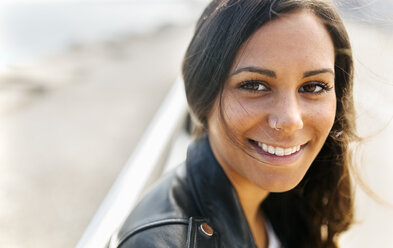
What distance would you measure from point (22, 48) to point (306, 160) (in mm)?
10430

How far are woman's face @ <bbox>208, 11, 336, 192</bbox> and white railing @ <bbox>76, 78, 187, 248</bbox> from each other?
0.52 meters

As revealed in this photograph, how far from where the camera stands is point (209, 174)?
4.94ft

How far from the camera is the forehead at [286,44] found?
48.7 inches

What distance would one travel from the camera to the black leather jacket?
51.3 inches

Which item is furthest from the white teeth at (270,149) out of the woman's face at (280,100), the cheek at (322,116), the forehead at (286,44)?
the forehead at (286,44)

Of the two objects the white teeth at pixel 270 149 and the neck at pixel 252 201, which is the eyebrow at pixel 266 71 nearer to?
the white teeth at pixel 270 149

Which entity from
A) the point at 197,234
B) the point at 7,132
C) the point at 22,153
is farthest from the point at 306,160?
the point at 7,132

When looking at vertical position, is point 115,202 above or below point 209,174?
below

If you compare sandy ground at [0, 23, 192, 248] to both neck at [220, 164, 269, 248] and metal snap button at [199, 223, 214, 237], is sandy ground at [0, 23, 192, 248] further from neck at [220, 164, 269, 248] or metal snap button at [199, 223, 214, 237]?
metal snap button at [199, 223, 214, 237]

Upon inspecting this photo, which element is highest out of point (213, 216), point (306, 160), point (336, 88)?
point (336, 88)

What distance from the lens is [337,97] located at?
4.92 ft

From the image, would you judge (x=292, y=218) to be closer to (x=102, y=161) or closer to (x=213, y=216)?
(x=213, y=216)

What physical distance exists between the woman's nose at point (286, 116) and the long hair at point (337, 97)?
20 cm

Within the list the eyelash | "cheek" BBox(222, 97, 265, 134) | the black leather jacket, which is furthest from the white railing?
the eyelash
